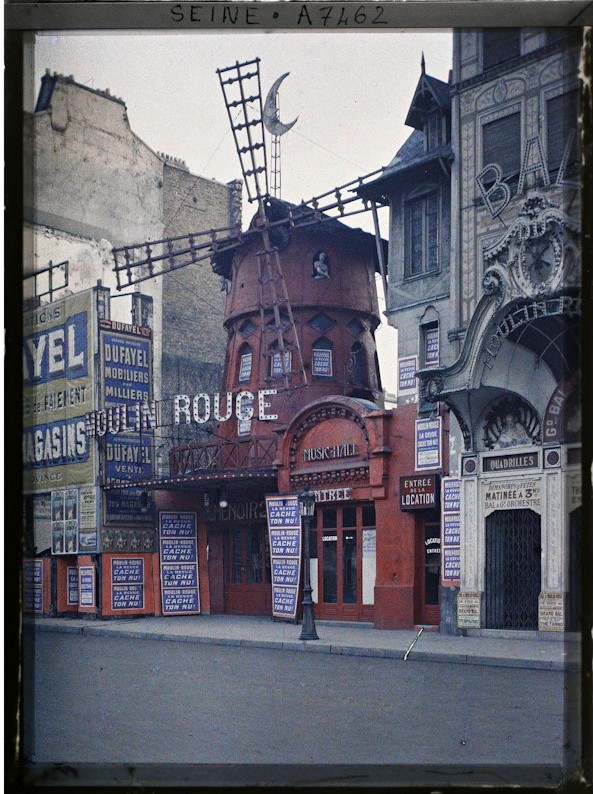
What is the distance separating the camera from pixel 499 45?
575cm

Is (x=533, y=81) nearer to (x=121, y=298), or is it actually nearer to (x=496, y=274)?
(x=496, y=274)

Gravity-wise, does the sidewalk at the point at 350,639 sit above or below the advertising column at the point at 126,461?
below

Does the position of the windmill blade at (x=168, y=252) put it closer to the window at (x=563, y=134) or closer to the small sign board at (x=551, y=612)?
the window at (x=563, y=134)

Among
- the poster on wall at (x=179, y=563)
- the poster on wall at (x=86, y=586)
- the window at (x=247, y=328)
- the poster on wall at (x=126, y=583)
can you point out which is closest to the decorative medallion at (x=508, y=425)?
the window at (x=247, y=328)

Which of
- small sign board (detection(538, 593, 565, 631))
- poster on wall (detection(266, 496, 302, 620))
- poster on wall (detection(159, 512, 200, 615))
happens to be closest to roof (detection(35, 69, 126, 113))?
poster on wall (detection(266, 496, 302, 620))

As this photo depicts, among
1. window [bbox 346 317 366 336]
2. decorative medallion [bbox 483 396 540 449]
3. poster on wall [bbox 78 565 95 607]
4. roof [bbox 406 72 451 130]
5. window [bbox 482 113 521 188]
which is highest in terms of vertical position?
roof [bbox 406 72 451 130]

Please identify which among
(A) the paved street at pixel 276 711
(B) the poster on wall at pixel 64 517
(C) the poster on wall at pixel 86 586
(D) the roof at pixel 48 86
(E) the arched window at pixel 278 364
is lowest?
(A) the paved street at pixel 276 711

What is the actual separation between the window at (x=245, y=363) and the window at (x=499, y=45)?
2554 millimetres

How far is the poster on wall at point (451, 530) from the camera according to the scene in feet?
22.4

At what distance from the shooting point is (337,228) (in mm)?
7672

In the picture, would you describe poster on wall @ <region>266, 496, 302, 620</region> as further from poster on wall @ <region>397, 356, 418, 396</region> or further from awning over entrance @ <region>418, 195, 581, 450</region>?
awning over entrance @ <region>418, 195, 581, 450</region>

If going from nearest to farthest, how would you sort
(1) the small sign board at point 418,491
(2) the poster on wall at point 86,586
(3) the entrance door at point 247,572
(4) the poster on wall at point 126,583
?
(1) the small sign board at point 418,491 → (2) the poster on wall at point 86,586 → (3) the entrance door at point 247,572 → (4) the poster on wall at point 126,583

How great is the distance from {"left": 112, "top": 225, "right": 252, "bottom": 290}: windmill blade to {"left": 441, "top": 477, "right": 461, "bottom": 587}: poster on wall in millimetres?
2177

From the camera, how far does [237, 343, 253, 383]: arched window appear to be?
302 inches
